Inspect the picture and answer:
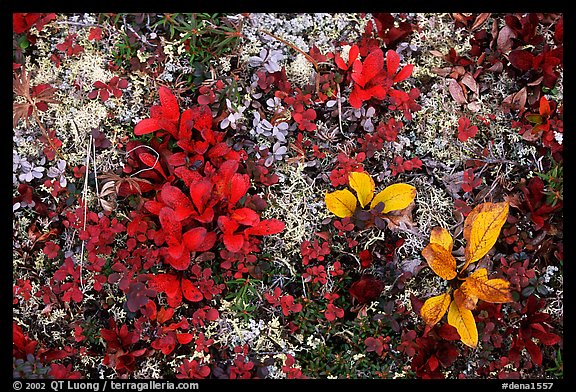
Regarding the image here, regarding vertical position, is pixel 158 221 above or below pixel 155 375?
above

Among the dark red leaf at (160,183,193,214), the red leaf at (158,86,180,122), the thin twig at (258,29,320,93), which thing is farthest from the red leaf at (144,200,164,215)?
the thin twig at (258,29,320,93)

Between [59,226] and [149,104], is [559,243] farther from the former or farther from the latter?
[59,226]

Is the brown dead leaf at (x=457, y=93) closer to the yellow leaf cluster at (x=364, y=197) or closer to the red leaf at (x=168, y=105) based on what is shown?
the yellow leaf cluster at (x=364, y=197)

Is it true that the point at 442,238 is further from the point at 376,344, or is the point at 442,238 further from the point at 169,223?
the point at 169,223

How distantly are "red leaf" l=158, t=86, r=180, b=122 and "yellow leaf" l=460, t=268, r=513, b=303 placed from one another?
1.65 m

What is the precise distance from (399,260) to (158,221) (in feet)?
3.99

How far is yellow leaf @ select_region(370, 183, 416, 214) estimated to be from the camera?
8.38ft

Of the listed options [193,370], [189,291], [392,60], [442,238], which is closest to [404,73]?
[392,60]

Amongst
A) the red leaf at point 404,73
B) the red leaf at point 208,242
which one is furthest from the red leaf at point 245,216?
the red leaf at point 404,73

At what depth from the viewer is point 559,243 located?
8.59 feet

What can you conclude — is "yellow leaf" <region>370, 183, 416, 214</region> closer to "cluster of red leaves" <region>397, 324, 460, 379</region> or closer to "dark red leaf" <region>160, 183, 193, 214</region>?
"cluster of red leaves" <region>397, 324, 460, 379</region>

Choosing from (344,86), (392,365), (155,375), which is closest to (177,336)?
(155,375)

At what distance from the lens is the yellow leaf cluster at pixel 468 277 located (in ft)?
8.25
